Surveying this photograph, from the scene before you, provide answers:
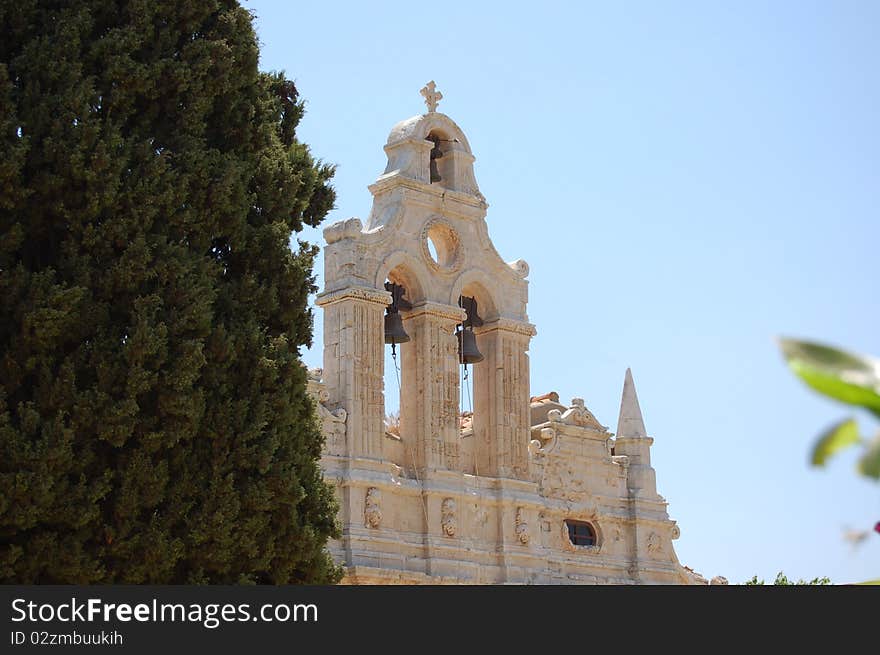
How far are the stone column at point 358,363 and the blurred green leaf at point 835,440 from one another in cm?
1842

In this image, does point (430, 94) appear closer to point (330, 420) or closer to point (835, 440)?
point (330, 420)

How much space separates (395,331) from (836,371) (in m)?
19.2

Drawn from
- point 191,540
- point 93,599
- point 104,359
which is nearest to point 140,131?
point 104,359

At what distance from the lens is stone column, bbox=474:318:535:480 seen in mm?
21562

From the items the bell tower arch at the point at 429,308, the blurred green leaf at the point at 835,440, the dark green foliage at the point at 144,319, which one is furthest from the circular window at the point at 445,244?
the blurred green leaf at the point at 835,440

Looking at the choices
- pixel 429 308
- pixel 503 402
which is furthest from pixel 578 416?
pixel 429 308

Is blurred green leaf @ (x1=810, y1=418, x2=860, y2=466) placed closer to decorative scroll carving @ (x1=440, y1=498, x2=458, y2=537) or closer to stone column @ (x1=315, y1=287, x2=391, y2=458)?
stone column @ (x1=315, y1=287, x2=391, y2=458)

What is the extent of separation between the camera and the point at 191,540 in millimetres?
12008

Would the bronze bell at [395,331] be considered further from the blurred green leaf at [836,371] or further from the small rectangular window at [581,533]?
the blurred green leaf at [836,371]

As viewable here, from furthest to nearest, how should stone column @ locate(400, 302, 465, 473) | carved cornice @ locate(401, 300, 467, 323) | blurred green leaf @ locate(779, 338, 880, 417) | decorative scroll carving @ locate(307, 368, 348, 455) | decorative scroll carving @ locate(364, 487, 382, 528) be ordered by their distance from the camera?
carved cornice @ locate(401, 300, 467, 323) < stone column @ locate(400, 302, 465, 473) < decorative scroll carving @ locate(364, 487, 382, 528) < decorative scroll carving @ locate(307, 368, 348, 455) < blurred green leaf @ locate(779, 338, 880, 417)

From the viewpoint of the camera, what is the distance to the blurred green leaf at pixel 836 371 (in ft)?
4.36

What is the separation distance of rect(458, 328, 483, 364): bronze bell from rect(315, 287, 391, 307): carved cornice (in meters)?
1.90

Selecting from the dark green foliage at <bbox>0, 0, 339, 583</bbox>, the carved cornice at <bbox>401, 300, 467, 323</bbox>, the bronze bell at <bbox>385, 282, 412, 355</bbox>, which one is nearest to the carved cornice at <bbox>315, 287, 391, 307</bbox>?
the bronze bell at <bbox>385, 282, 412, 355</bbox>

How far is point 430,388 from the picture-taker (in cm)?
2062
